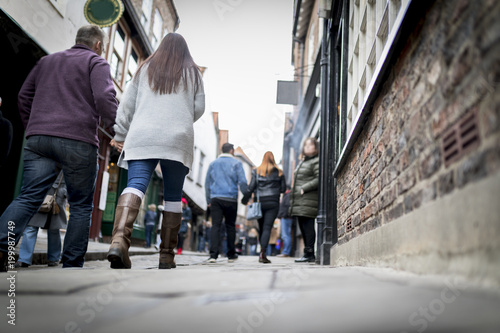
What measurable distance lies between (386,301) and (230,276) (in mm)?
676

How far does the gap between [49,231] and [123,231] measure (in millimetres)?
1818

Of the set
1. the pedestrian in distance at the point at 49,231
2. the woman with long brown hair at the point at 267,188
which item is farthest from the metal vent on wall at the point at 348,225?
the pedestrian in distance at the point at 49,231

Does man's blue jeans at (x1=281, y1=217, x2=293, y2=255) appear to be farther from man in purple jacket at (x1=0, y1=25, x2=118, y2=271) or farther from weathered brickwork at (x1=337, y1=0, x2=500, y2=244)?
weathered brickwork at (x1=337, y1=0, x2=500, y2=244)

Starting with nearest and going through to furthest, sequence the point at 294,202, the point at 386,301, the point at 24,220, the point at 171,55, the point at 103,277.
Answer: the point at 386,301 < the point at 103,277 < the point at 24,220 < the point at 171,55 < the point at 294,202

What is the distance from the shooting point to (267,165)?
666cm

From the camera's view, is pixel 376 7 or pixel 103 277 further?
pixel 376 7

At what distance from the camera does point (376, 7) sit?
3.31 meters

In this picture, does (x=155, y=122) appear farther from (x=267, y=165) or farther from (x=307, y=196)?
(x=267, y=165)

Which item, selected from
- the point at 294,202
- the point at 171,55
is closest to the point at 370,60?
the point at 171,55

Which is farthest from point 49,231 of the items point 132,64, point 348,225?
point 132,64

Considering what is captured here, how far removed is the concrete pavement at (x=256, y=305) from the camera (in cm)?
94

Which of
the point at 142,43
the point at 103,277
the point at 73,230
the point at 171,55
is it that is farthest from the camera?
the point at 142,43

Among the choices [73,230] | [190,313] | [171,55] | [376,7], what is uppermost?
[376,7]

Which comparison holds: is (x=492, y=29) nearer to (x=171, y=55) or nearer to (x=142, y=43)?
(x=171, y=55)
